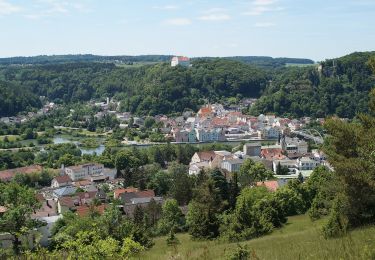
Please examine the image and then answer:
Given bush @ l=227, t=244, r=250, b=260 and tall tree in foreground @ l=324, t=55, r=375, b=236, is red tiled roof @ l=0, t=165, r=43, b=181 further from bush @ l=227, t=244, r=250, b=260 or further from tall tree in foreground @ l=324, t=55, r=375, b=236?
bush @ l=227, t=244, r=250, b=260

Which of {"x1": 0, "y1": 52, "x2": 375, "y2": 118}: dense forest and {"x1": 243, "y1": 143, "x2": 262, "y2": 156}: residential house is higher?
{"x1": 0, "y1": 52, "x2": 375, "y2": 118}: dense forest

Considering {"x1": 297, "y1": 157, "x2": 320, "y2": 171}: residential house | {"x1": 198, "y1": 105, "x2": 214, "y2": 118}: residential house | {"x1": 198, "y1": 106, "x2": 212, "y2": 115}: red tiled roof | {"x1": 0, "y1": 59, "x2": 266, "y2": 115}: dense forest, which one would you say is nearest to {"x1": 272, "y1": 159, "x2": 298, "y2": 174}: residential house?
{"x1": 297, "y1": 157, "x2": 320, "y2": 171}: residential house

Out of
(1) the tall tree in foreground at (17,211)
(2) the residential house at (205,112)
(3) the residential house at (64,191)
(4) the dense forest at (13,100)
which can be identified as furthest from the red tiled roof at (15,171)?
(4) the dense forest at (13,100)

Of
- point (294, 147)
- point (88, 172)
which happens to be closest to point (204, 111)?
point (294, 147)

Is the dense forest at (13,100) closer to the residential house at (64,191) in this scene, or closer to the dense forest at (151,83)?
the dense forest at (151,83)

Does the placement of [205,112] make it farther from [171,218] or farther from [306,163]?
[171,218]

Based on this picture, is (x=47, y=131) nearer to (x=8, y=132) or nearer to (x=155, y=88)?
(x=8, y=132)
